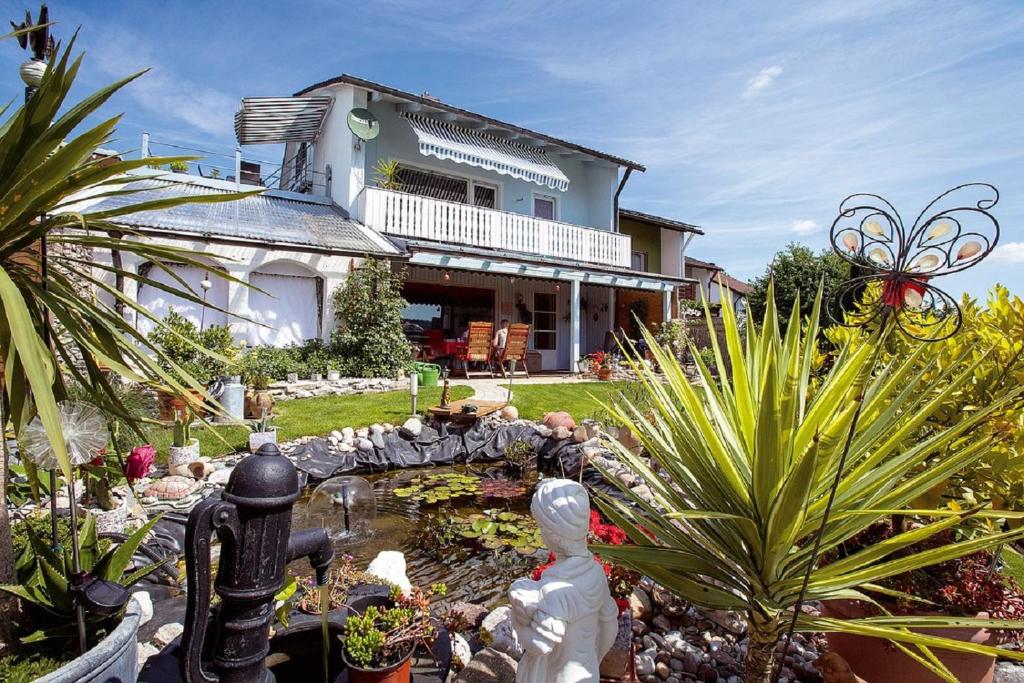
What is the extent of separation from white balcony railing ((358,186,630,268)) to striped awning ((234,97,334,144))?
303 cm

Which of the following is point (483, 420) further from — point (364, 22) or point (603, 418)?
point (364, 22)

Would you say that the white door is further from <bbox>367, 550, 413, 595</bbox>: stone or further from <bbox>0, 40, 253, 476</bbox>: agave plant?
<bbox>0, 40, 253, 476</bbox>: agave plant

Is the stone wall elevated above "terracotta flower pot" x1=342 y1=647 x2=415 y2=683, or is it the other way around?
the stone wall

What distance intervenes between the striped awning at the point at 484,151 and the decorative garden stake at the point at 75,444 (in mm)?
10838

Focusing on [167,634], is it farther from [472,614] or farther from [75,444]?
[472,614]

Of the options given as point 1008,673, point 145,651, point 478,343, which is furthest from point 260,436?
point 1008,673

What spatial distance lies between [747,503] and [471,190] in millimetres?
13416

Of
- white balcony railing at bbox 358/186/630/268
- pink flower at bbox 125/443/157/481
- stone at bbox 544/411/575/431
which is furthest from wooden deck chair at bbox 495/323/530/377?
pink flower at bbox 125/443/157/481

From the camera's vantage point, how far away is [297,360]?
9.58 m

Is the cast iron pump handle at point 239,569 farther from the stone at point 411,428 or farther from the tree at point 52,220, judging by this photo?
the stone at point 411,428

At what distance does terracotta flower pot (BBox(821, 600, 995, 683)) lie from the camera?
1.96 meters

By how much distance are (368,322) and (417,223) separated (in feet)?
10.1

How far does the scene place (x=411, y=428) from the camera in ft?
23.7

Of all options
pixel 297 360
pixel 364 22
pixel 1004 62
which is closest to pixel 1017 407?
pixel 1004 62
